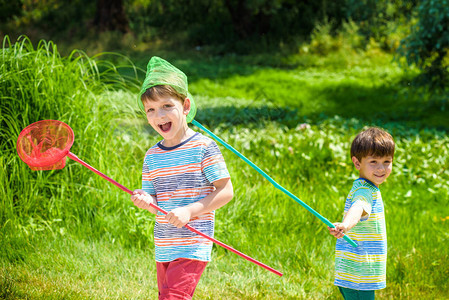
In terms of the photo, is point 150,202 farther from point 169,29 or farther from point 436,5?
point 169,29

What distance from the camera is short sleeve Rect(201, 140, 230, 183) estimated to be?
2.35 meters

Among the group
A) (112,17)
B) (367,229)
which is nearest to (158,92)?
(367,229)

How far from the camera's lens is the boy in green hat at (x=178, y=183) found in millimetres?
2326

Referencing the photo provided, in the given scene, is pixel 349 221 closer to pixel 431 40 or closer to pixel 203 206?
pixel 203 206

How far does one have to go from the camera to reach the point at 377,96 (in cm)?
1298

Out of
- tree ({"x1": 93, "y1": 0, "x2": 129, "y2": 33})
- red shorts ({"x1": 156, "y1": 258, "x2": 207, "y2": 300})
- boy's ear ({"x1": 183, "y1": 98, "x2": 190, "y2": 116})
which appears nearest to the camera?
red shorts ({"x1": 156, "y1": 258, "x2": 207, "y2": 300})

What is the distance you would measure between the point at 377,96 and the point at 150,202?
37.9 ft

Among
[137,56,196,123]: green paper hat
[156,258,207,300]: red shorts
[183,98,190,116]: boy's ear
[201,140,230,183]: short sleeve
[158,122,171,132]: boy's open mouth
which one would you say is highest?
[137,56,196,123]: green paper hat

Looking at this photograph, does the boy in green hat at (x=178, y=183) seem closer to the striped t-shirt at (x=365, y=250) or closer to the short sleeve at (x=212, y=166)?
the short sleeve at (x=212, y=166)

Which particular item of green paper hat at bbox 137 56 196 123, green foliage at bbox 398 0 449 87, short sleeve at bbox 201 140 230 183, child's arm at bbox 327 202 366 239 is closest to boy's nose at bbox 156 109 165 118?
green paper hat at bbox 137 56 196 123

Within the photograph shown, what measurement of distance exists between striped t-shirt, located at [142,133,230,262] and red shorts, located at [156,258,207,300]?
0.03m

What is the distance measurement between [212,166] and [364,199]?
76cm

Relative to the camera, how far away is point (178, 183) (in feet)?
7.82

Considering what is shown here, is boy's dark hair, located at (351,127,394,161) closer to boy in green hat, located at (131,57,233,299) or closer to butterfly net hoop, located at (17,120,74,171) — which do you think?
boy in green hat, located at (131,57,233,299)
